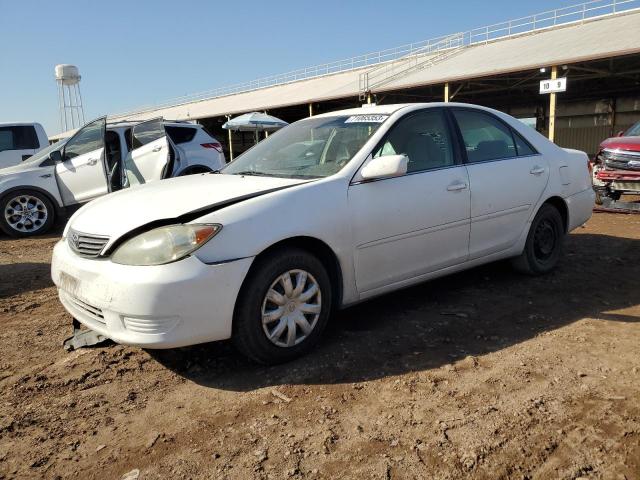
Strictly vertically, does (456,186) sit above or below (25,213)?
above

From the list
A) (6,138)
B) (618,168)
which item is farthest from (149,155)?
(618,168)

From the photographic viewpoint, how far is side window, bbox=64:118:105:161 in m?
7.62

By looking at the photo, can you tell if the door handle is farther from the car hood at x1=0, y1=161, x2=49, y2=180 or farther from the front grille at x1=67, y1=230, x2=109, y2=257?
the car hood at x1=0, y1=161, x2=49, y2=180

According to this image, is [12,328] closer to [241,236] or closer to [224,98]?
[241,236]

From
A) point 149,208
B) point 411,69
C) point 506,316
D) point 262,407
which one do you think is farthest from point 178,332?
point 411,69

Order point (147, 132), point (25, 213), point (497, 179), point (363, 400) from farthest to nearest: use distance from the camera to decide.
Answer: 1. point (25, 213)
2. point (147, 132)
3. point (497, 179)
4. point (363, 400)

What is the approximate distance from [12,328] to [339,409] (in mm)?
2763

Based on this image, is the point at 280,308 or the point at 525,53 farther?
the point at 525,53

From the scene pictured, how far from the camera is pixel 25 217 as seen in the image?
26.1ft

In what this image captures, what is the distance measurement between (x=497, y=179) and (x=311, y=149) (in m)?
1.51

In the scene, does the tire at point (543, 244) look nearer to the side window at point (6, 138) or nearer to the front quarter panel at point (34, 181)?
the front quarter panel at point (34, 181)

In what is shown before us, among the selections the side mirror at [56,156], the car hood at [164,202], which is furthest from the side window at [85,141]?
the car hood at [164,202]

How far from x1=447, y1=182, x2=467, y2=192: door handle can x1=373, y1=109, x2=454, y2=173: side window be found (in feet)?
0.55

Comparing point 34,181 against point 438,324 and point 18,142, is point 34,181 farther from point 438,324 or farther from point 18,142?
point 438,324
